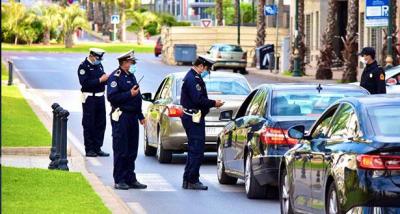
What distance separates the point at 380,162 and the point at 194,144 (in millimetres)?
7286

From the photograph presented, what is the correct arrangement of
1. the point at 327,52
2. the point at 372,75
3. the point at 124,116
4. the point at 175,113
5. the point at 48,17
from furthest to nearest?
the point at 48,17
the point at 327,52
the point at 372,75
the point at 175,113
the point at 124,116

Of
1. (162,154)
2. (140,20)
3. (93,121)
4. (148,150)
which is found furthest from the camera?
(140,20)

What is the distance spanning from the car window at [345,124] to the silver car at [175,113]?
30.2 ft

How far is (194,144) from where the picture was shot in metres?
17.3

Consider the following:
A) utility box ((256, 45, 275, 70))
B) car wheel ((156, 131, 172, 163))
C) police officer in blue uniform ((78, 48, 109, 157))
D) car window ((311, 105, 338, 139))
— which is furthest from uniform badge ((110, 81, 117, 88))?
utility box ((256, 45, 275, 70))

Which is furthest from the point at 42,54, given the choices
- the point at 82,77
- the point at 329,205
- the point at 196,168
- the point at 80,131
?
the point at 329,205

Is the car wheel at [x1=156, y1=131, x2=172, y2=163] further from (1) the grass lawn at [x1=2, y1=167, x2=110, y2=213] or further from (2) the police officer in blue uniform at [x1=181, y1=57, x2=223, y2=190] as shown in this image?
(2) the police officer in blue uniform at [x1=181, y1=57, x2=223, y2=190]

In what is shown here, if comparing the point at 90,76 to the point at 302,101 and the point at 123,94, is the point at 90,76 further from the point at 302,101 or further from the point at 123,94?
the point at 302,101

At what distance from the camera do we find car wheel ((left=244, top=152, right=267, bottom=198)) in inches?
627

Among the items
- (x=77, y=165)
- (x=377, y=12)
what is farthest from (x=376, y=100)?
(x=377, y=12)

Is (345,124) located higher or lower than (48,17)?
higher

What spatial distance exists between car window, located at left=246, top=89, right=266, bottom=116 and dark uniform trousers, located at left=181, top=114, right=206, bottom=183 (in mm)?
670

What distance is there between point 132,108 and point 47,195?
2642 mm

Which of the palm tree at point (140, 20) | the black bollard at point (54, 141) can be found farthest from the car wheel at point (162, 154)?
the palm tree at point (140, 20)
